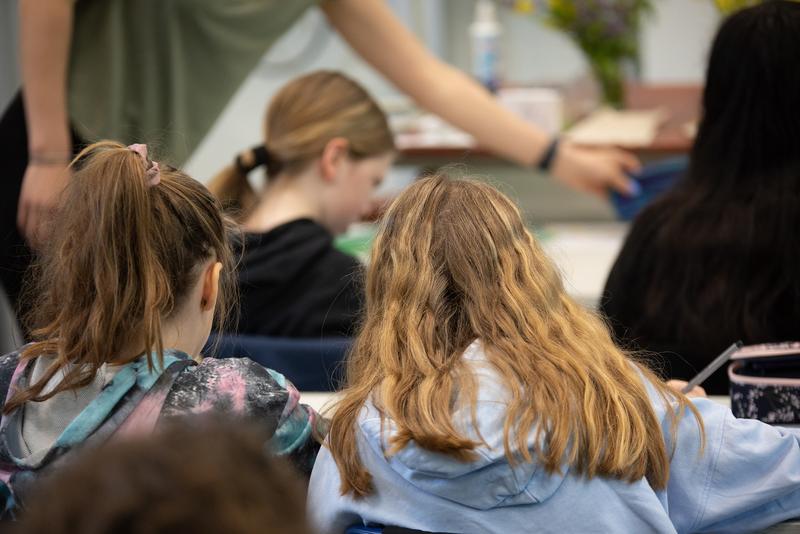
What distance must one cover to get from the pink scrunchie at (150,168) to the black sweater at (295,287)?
2.65 feet

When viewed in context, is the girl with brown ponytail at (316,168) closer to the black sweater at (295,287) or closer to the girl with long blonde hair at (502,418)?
the black sweater at (295,287)

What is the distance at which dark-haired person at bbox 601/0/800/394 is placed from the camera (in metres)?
1.79

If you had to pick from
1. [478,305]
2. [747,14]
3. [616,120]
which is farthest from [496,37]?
[478,305]

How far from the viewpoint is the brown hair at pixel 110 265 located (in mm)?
1192

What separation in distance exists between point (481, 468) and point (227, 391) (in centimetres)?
28

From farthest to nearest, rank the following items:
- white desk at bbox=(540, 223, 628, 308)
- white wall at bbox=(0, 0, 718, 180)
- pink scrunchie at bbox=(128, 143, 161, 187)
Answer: white wall at bbox=(0, 0, 718, 180) < white desk at bbox=(540, 223, 628, 308) < pink scrunchie at bbox=(128, 143, 161, 187)

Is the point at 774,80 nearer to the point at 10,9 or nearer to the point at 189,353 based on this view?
the point at 189,353

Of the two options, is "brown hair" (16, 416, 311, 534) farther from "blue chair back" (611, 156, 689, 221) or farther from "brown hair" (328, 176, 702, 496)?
"blue chair back" (611, 156, 689, 221)

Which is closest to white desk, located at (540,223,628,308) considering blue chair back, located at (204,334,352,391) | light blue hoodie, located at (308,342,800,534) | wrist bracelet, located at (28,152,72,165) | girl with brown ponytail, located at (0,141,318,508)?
blue chair back, located at (204,334,352,391)

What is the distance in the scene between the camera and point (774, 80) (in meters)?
1.85

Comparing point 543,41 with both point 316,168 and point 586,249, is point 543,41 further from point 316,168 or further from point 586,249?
point 316,168

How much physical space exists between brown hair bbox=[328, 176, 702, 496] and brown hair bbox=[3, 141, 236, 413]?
22cm

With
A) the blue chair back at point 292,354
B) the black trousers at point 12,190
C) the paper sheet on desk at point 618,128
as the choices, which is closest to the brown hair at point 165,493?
the blue chair back at point 292,354

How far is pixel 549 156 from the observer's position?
240 cm
